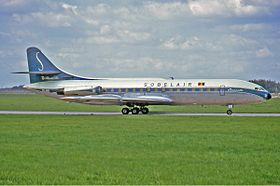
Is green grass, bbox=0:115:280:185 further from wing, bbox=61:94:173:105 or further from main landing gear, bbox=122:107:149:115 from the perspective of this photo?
main landing gear, bbox=122:107:149:115

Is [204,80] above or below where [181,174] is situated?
above

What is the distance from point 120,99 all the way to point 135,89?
165 cm

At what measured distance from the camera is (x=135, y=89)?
4853 centimetres

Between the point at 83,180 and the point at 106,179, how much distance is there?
0.51m

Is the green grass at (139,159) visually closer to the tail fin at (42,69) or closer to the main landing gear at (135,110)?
the main landing gear at (135,110)

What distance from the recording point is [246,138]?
21.1 meters

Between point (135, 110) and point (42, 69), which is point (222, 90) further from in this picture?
point (42, 69)

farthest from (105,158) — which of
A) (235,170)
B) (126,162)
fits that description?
(235,170)

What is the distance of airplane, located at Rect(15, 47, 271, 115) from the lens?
46.4 m

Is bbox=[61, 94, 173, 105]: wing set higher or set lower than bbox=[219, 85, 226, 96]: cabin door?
lower

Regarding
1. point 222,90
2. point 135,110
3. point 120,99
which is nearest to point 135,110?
point 135,110

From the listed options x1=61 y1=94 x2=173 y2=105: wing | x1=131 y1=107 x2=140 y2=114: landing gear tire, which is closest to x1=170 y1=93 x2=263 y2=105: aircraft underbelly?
x1=61 y1=94 x2=173 y2=105: wing

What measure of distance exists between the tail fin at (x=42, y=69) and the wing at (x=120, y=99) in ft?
8.65

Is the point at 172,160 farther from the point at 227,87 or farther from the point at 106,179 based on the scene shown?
the point at 227,87
